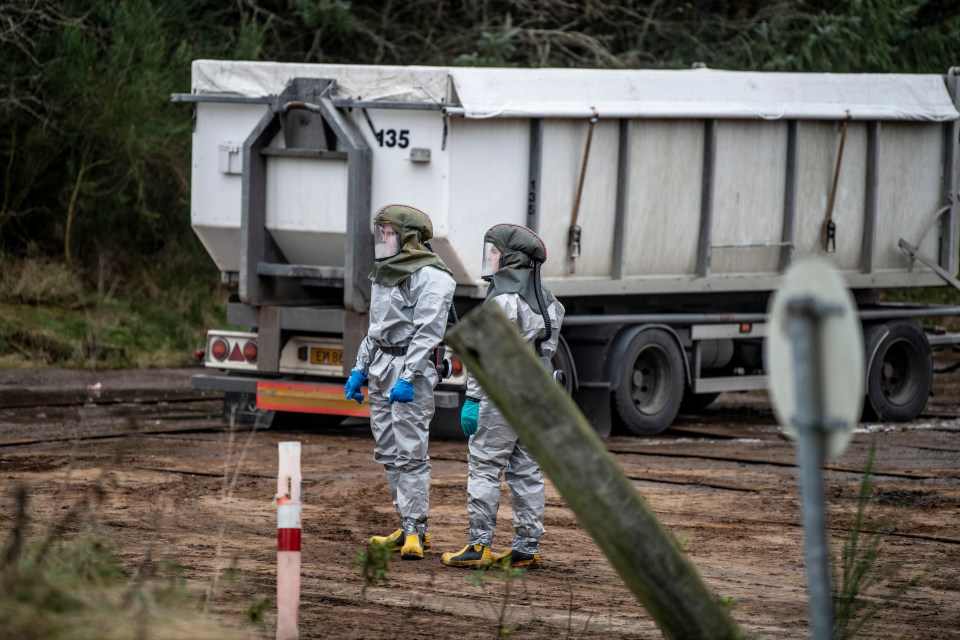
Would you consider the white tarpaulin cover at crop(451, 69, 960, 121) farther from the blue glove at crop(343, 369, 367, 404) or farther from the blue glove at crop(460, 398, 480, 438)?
the blue glove at crop(460, 398, 480, 438)

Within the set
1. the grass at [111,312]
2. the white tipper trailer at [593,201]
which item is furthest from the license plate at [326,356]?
the grass at [111,312]

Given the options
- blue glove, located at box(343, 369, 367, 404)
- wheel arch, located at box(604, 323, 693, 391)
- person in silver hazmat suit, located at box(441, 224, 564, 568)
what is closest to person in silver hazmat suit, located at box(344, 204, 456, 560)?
blue glove, located at box(343, 369, 367, 404)

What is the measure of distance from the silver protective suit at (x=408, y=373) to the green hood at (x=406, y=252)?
4 centimetres

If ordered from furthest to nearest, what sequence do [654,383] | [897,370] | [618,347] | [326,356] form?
1. [897,370]
2. [654,383]
3. [618,347]
4. [326,356]

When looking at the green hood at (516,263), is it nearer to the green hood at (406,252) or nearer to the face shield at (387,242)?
the green hood at (406,252)

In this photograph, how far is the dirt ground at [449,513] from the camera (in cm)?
696

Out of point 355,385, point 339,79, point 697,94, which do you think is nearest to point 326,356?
point 339,79

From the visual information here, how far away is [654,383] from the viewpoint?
46.1 feet

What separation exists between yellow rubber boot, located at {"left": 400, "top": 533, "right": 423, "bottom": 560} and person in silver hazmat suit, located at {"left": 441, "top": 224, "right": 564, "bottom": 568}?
0.52ft

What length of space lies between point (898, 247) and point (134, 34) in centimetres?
933

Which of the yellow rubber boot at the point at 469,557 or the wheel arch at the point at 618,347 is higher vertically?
the wheel arch at the point at 618,347

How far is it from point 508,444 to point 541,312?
699 millimetres

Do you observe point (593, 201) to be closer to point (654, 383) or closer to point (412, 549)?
point (654, 383)

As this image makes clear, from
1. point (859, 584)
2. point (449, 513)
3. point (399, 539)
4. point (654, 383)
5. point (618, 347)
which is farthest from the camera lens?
point (654, 383)
